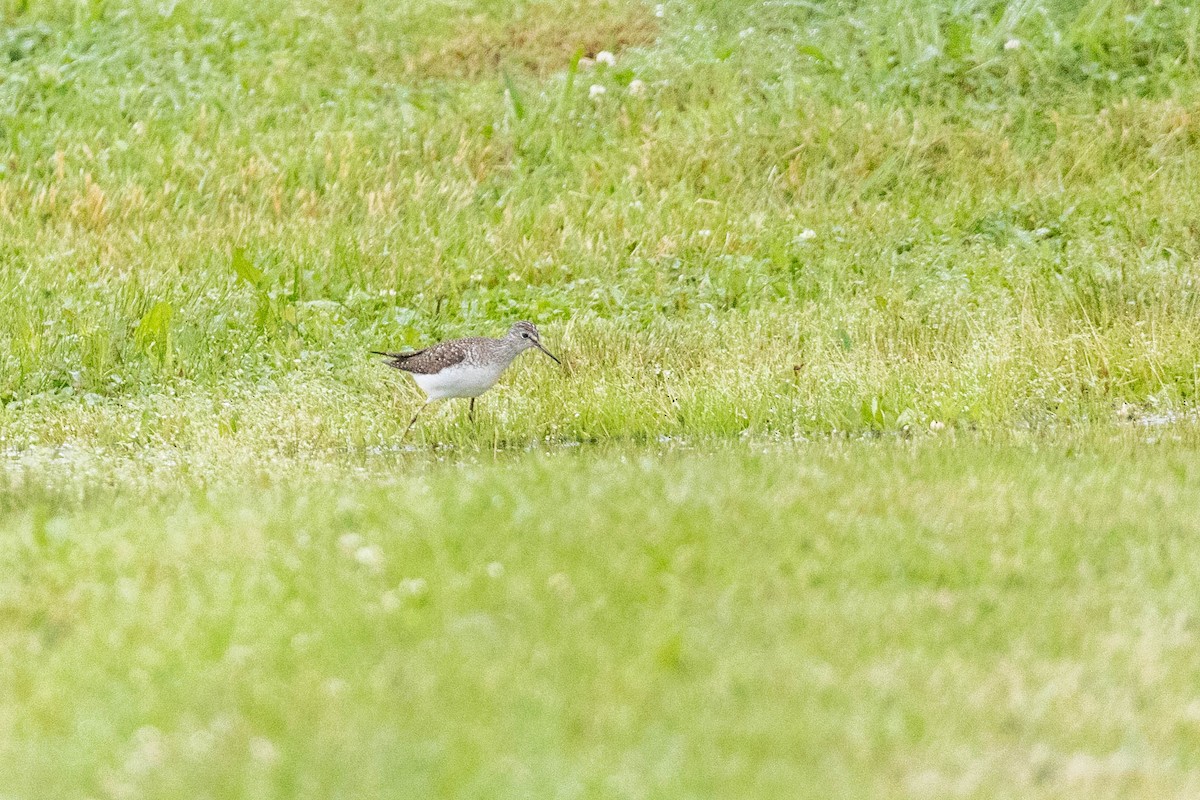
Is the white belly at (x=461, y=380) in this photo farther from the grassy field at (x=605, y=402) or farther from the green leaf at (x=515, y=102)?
the green leaf at (x=515, y=102)

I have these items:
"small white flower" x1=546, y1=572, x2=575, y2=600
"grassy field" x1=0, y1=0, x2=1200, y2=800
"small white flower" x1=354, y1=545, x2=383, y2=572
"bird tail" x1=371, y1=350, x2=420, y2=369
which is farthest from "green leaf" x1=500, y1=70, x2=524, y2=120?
"small white flower" x1=546, y1=572, x2=575, y2=600

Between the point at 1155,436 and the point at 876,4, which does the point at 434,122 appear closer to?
the point at 876,4

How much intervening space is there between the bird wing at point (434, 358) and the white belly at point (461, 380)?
0.17ft

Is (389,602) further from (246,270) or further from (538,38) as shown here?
(538,38)

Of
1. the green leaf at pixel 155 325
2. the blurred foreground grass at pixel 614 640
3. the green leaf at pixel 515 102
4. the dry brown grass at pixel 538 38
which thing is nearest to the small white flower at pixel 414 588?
the blurred foreground grass at pixel 614 640

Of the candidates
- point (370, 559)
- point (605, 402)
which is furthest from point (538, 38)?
point (370, 559)

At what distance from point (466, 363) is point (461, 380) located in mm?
116

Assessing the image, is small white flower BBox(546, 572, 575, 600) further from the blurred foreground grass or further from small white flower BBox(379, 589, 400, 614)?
small white flower BBox(379, 589, 400, 614)

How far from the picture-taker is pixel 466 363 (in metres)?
10.4

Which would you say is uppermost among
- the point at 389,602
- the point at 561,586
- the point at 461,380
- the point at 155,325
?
the point at 389,602

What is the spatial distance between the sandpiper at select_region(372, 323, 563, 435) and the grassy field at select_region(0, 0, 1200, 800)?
442mm

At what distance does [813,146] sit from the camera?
53.3ft

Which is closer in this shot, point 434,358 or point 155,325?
point 434,358

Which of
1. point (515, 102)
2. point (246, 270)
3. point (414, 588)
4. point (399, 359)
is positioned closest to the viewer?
point (414, 588)
